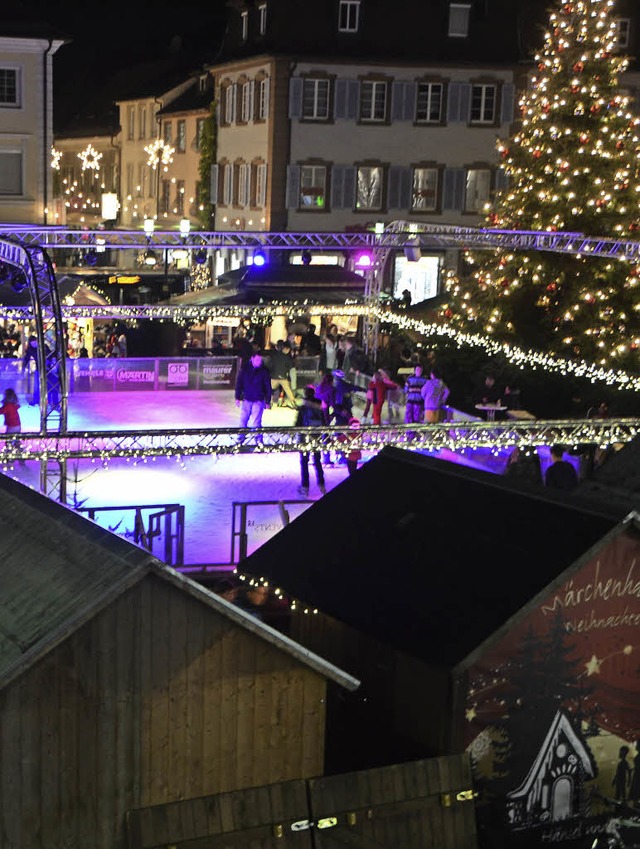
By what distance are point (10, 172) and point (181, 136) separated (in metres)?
13.2

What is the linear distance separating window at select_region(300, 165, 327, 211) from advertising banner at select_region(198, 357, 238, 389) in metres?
14.9

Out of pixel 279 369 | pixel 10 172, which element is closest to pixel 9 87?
pixel 10 172

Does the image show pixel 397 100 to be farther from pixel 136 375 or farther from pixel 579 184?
pixel 136 375

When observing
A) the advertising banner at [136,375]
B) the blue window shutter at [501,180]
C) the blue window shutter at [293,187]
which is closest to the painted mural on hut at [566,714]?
the advertising banner at [136,375]

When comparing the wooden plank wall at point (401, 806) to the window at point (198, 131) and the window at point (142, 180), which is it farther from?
the window at point (142, 180)

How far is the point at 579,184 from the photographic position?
26234 mm

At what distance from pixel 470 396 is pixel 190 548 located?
9.88 m

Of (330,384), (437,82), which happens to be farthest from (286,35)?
(330,384)

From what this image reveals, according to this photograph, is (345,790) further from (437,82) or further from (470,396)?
(437,82)

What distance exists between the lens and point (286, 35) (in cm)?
3906

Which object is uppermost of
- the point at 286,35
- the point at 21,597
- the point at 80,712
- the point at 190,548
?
the point at 286,35

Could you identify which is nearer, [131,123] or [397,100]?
[397,100]

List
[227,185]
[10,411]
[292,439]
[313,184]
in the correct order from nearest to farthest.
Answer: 1. [292,439]
2. [10,411]
3. [313,184]
4. [227,185]

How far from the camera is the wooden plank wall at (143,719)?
22.9 feet
